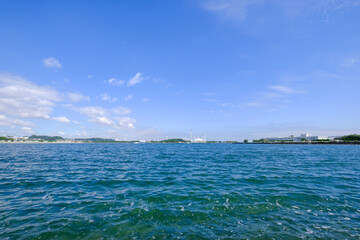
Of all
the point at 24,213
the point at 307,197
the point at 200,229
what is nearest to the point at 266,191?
the point at 307,197

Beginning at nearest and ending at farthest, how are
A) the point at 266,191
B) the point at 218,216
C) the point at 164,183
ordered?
1. the point at 218,216
2. the point at 266,191
3. the point at 164,183

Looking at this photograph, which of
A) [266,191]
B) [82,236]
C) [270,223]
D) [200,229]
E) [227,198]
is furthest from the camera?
[266,191]

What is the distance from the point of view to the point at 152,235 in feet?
30.9

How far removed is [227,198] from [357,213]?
9231 millimetres

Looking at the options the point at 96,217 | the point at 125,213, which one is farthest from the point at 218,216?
the point at 96,217

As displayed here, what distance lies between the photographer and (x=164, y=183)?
2055 centimetres

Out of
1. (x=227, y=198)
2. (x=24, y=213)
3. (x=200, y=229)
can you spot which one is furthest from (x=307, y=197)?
(x=24, y=213)

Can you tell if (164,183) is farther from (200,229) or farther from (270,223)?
(270,223)

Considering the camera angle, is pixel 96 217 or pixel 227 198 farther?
pixel 227 198

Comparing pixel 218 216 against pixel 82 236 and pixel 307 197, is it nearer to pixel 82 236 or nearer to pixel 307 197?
pixel 82 236

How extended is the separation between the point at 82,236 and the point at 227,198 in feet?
37.6

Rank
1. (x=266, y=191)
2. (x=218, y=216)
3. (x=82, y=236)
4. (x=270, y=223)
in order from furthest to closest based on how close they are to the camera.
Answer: (x=266, y=191) → (x=218, y=216) → (x=270, y=223) → (x=82, y=236)

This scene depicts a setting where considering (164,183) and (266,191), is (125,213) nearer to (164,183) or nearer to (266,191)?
(164,183)

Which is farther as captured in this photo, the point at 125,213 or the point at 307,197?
the point at 307,197
